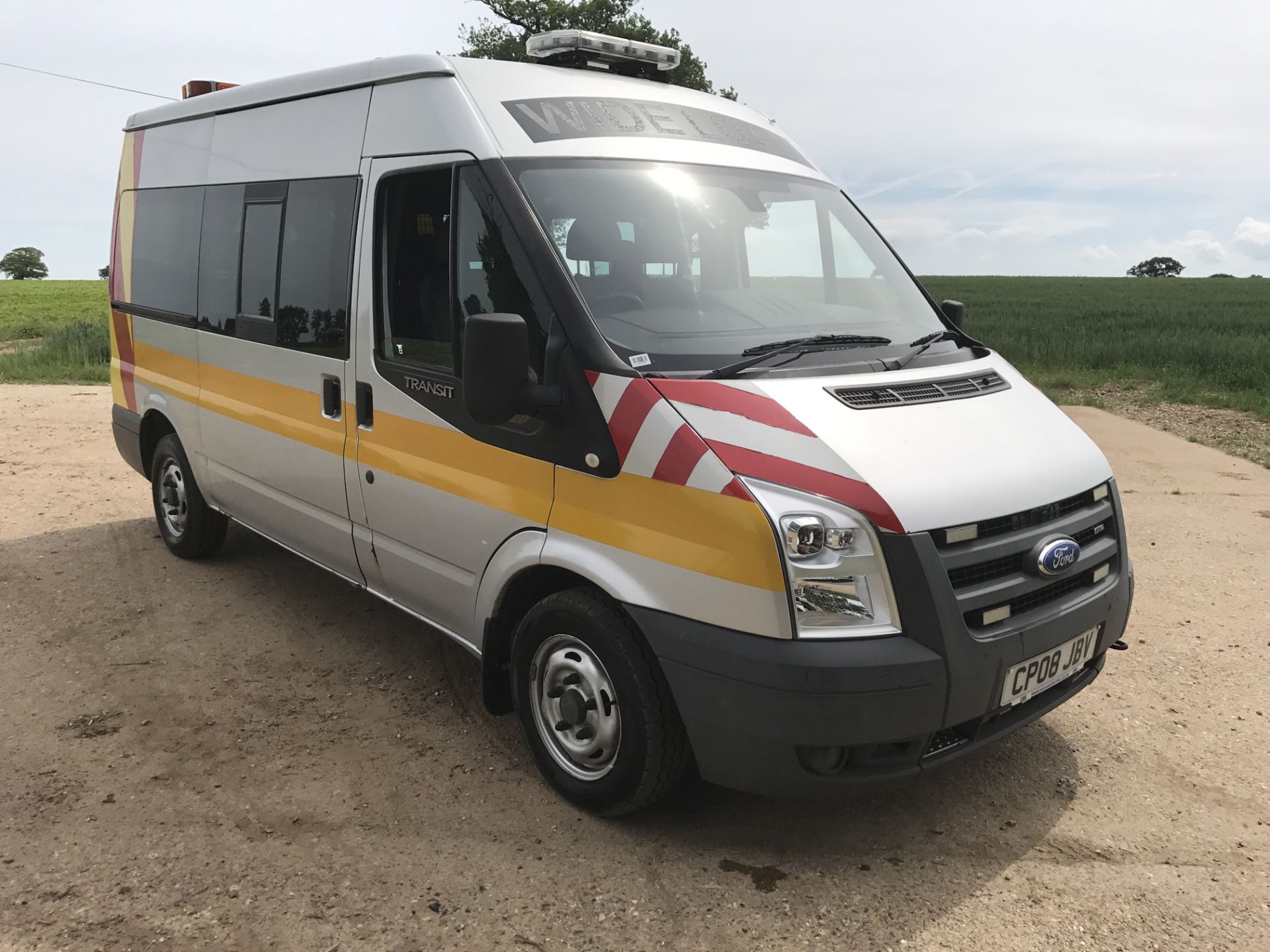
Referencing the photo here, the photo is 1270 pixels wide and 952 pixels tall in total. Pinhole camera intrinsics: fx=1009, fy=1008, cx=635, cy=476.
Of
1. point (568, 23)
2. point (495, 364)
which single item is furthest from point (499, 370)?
point (568, 23)

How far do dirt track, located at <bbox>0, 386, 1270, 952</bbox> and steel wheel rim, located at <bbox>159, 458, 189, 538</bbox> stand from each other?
0.91 metres

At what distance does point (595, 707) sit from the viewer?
329 centimetres

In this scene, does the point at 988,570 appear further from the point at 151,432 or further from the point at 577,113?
the point at 151,432

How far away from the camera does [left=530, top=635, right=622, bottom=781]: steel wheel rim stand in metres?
3.25

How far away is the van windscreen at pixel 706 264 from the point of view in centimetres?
327

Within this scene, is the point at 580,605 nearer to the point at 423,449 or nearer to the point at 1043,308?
the point at 423,449

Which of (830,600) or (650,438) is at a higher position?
(650,438)

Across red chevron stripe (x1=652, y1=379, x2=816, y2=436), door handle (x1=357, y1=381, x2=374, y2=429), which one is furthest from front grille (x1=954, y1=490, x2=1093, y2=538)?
door handle (x1=357, y1=381, x2=374, y2=429)

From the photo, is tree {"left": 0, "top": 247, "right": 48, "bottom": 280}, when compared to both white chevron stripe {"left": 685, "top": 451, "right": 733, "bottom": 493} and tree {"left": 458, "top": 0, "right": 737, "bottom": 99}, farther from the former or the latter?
white chevron stripe {"left": 685, "top": 451, "right": 733, "bottom": 493}

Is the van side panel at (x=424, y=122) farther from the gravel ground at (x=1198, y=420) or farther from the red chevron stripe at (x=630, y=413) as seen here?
the gravel ground at (x=1198, y=420)

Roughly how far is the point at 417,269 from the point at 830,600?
6.71ft

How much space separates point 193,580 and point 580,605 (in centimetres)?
363

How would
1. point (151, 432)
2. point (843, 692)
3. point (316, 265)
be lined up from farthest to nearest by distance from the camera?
point (151, 432), point (316, 265), point (843, 692)

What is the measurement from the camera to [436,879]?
10.1 ft
